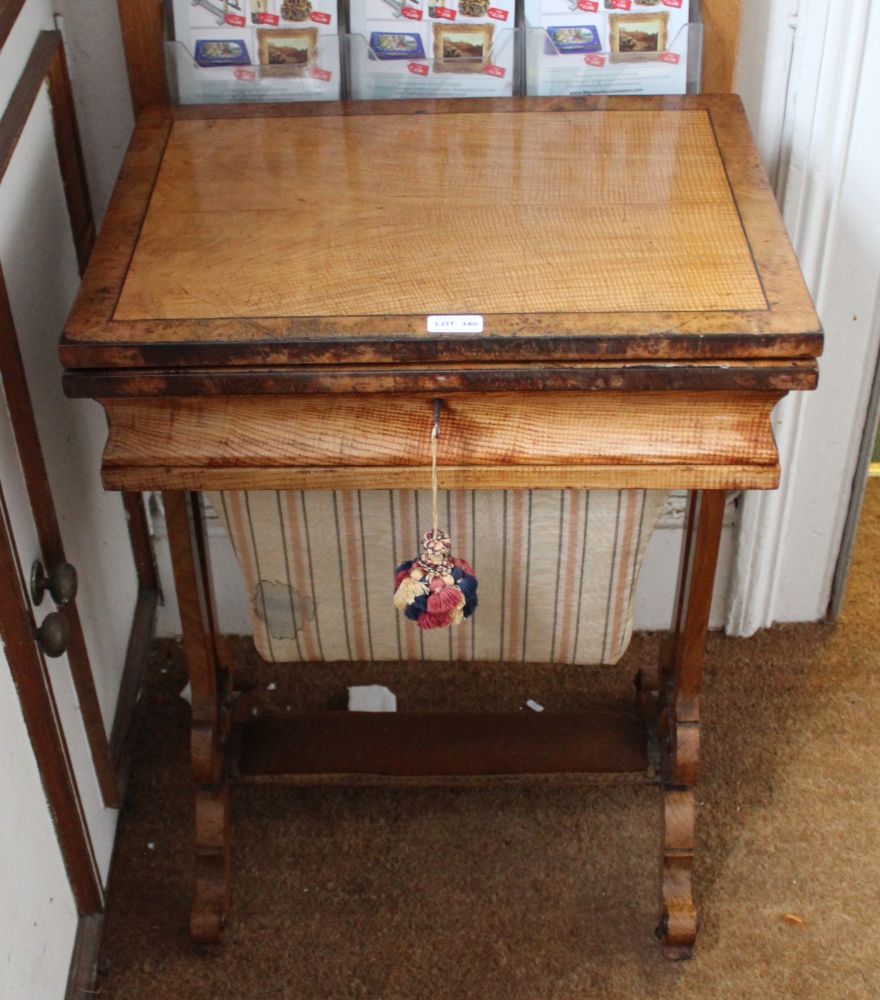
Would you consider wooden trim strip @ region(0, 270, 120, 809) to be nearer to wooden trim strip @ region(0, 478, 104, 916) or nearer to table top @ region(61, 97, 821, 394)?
wooden trim strip @ region(0, 478, 104, 916)

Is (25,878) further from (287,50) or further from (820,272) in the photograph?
(820,272)

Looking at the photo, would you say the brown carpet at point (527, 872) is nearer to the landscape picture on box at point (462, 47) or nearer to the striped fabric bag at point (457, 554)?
the striped fabric bag at point (457, 554)

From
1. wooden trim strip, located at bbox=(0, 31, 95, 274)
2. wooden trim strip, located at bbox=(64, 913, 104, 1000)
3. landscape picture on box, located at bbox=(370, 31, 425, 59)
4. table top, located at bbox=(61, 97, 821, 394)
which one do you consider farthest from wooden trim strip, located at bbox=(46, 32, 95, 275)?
wooden trim strip, located at bbox=(64, 913, 104, 1000)

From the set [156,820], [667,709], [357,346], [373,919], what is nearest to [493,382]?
[357,346]

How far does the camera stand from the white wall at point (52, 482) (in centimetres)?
148

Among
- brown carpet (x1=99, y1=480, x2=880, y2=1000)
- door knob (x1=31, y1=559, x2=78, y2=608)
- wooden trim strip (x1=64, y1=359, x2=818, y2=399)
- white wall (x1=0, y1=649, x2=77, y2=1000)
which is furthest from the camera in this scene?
brown carpet (x1=99, y1=480, x2=880, y2=1000)

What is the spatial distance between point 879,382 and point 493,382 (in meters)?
0.98

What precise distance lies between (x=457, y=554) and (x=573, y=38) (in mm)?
681

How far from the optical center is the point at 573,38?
170 cm

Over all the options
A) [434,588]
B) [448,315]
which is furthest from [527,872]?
[448,315]

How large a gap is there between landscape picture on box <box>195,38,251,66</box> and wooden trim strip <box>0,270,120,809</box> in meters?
0.44

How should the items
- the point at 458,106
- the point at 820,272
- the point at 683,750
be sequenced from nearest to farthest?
1. the point at 458,106
2. the point at 683,750
3. the point at 820,272

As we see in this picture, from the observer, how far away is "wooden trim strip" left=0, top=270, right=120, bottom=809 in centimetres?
150

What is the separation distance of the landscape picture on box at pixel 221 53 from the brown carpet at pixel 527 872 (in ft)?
3.33
